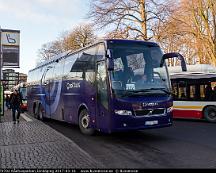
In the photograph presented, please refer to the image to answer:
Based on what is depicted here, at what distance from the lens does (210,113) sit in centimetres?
1805

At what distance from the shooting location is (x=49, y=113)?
17.5m

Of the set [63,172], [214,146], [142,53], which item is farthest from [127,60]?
[63,172]

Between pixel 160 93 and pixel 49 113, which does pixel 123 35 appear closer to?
pixel 49 113

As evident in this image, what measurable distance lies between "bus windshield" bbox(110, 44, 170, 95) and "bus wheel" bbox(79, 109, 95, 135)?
234 centimetres

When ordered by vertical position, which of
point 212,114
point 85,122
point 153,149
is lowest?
point 153,149

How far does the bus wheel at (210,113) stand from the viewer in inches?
700

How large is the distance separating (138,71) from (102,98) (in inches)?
56.4

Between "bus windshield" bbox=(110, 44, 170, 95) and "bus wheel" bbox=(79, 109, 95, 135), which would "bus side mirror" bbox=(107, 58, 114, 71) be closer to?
"bus windshield" bbox=(110, 44, 170, 95)

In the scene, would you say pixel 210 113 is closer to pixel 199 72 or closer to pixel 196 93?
pixel 196 93

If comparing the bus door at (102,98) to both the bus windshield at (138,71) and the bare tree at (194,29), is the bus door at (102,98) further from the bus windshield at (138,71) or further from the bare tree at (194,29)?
the bare tree at (194,29)

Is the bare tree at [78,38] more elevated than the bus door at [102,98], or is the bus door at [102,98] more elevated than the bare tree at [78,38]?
the bare tree at [78,38]

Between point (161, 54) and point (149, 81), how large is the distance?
47.8 inches

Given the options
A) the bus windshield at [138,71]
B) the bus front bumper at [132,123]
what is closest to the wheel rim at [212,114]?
the bus windshield at [138,71]

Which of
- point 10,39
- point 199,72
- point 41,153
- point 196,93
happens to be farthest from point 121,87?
point 10,39
